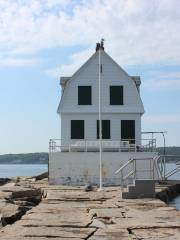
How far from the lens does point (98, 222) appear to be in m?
13.9

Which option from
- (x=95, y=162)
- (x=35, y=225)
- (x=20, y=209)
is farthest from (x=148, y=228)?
(x=95, y=162)

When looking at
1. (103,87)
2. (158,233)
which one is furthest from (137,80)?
(158,233)

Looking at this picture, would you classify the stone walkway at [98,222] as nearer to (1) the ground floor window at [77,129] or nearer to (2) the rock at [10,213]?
(2) the rock at [10,213]

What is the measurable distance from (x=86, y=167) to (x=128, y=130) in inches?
181

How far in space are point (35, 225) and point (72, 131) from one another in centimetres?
2147

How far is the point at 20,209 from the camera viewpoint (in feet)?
60.4

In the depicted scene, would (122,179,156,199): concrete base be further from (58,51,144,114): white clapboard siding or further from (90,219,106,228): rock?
(58,51,144,114): white clapboard siding

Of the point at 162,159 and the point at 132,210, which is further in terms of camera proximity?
the point at 162,159

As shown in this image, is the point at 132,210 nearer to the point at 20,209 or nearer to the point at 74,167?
the point at 20,209

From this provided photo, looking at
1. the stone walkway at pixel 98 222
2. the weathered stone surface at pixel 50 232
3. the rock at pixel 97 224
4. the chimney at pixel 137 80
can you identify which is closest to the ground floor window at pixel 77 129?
the chimney at pixel 137 80

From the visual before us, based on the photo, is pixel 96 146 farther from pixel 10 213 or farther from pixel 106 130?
pixel 10 213

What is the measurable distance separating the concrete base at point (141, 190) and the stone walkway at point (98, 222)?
1.55 meters

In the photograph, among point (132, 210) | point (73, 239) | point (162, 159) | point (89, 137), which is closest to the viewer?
point (73, 239)

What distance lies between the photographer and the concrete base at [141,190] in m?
21.4
